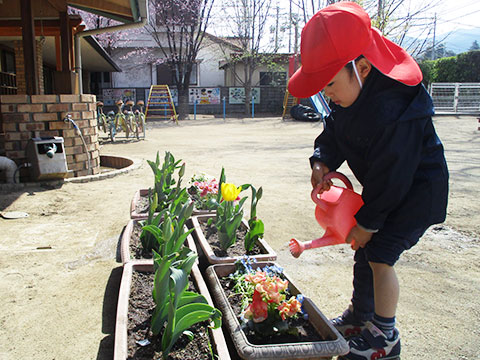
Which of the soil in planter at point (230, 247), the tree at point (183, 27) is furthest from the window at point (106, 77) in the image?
the soil in planter at point (230, 247)

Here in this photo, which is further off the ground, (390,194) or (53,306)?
(390,194)

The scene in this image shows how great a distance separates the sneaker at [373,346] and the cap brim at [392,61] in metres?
1.00

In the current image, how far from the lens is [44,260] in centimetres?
286

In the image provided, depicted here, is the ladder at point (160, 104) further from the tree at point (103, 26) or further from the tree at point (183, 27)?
the tree at point (103, 26)

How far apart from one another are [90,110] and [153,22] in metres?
22.7

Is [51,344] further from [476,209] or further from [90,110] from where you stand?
[90,110]

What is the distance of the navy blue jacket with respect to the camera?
1473 mm

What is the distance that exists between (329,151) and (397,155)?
561 millimetres

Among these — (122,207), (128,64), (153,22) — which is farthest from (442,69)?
(122,207)

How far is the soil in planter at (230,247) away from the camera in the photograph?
2471mm

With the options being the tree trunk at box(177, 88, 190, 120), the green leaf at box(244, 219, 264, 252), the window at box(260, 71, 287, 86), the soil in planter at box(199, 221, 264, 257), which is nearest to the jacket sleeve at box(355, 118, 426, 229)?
the green leaf at box(244, 219, 264, 252)

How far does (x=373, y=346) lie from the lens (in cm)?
166

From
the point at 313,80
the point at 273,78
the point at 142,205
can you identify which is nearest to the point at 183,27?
the point at 273,78

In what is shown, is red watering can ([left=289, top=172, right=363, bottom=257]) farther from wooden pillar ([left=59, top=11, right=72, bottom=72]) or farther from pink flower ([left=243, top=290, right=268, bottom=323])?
wooden pillar ([left=59, top=11, right=72, bottom=72])
